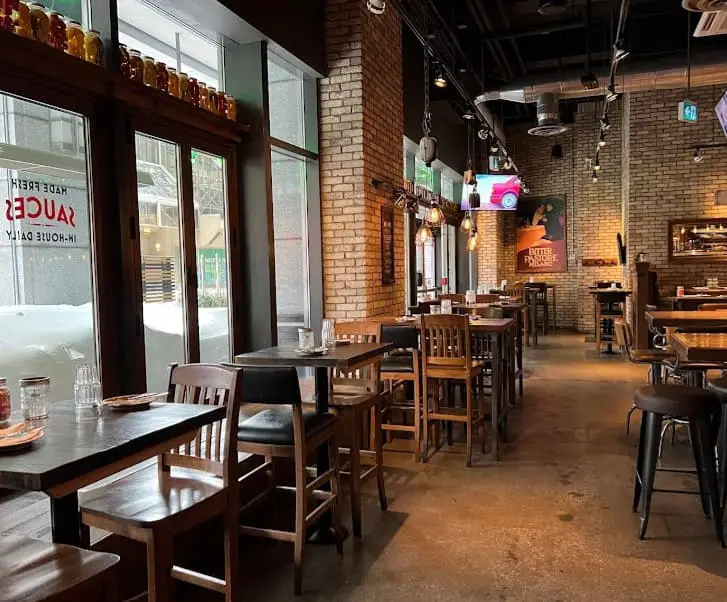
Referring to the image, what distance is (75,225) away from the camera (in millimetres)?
3248

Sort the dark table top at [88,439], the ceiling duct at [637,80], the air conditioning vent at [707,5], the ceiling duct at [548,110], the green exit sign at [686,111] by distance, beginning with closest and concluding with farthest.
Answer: the dark table top at [88,439]
the air conditioning vent at [707,5]
the green exit sign at [686,111]
the ceiling duct at [637,80]
the ceiling duct at [548,110]

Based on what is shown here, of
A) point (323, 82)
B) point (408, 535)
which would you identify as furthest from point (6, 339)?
point (323, 82)

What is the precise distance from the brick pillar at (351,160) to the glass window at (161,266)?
83.6 inches

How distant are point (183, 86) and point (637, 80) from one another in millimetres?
6605

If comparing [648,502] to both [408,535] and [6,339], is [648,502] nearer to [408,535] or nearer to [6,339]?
[408,535]

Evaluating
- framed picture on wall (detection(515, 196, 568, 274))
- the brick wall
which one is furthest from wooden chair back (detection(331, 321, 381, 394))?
framed picture on wall (detection(515, 196, 568, 274))

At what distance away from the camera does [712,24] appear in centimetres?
532

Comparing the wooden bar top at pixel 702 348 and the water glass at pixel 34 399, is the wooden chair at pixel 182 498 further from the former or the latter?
the wooden bar top at pixel 702 348

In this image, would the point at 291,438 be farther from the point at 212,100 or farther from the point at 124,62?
the point at 212,100

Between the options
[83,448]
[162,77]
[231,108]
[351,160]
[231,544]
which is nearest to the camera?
[83,448]

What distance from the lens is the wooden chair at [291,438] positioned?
2.58 meters

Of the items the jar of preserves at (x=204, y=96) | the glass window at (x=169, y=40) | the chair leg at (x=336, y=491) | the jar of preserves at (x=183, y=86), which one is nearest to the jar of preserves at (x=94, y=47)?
the glass window at (x=169, y=40)

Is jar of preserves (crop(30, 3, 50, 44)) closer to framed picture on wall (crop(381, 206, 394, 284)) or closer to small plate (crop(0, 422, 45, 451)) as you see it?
small plate (crop(0, 422, 45, 451))

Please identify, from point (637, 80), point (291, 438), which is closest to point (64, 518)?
point (291, 438)
